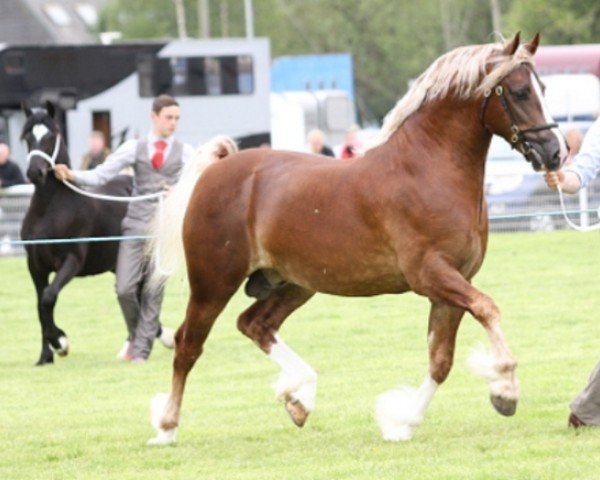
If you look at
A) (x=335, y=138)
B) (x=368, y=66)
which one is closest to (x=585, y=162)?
(x=335, y=138)

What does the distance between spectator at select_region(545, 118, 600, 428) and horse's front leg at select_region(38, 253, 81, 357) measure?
6.28 metres

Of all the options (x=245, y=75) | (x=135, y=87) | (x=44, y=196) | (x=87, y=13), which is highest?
(x=44, y=196)

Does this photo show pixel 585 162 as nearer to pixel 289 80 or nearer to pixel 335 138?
pixel 335 138

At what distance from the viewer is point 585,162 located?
8.09m

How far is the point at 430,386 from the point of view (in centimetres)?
839

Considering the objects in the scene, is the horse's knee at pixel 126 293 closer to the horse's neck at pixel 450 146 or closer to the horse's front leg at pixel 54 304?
the horse's front leg at pixel 54 304

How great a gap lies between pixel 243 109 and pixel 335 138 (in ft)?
19.0

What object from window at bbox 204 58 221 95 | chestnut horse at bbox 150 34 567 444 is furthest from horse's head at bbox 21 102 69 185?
window at bbox 204 58 221 95

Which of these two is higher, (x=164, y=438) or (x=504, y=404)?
(x=504, y=404)

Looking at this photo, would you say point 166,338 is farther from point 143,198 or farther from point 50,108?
point 50,108

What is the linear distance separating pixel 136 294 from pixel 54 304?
71 cm

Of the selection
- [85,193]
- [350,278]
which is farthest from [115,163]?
[350,278]

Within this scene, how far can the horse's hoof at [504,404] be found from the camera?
7.65 meters

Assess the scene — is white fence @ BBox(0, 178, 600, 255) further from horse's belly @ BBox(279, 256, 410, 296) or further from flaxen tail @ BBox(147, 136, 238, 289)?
horse's belly @ BBox(279, 256, 410, 296)
